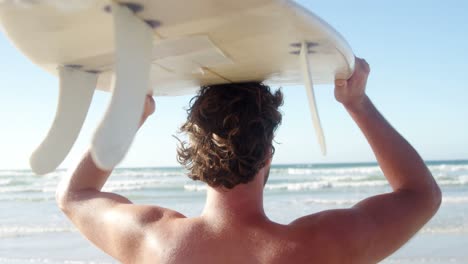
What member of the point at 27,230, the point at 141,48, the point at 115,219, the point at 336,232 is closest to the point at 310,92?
the point at 336,232

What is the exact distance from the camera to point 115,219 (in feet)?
6.09

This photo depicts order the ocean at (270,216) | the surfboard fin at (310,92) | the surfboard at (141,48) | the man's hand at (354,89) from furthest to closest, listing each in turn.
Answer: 1. the ocean at (270,216)
2. the man's hand at (354,89)
3. the surfboard fin at (310,92)
4. the surfboard at (141,48)

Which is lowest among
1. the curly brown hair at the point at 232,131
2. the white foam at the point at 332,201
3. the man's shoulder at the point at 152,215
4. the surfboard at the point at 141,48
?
the white foam at the point at 332,201

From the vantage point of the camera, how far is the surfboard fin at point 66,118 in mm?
1431

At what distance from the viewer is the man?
5.40 ft

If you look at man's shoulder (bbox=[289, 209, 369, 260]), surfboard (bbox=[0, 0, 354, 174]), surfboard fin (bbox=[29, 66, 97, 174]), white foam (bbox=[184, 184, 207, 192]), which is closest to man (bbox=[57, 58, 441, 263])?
man's shoulder (bbox=[289, 209, 369, 260])

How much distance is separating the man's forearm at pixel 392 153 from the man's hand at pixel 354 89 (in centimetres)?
2

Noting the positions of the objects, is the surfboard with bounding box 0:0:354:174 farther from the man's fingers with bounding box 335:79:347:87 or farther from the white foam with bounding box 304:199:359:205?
the white foam with bounding box 304:199:359:205

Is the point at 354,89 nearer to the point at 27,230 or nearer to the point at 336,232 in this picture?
the point at 336,232

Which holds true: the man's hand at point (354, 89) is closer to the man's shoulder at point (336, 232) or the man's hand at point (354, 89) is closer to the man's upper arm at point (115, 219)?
the man's shoulder at point (336, 232)

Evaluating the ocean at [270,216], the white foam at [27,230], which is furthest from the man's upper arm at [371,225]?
the white foam at [27,230]

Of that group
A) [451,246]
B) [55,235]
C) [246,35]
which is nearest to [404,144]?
[246,35]

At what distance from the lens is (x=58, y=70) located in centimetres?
154

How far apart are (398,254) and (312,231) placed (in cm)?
537
